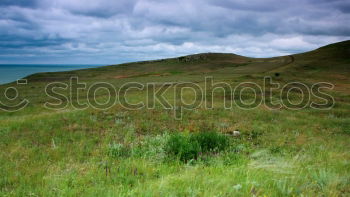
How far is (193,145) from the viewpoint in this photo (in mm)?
6961

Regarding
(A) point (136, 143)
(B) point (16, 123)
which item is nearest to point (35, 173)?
(A) point (136, 143)

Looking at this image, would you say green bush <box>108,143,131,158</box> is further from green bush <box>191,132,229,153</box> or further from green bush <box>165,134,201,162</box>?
green bush <box>191,132,229,153</box>

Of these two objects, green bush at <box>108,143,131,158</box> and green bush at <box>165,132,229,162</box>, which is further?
green bush at <box>108,143,131,158</box>

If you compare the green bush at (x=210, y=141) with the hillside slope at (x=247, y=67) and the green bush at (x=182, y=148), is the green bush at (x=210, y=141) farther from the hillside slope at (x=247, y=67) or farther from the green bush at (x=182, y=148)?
the hillside slope at (x=247, y=67)

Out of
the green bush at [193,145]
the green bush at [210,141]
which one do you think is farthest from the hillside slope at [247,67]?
the green bush at [193,145]

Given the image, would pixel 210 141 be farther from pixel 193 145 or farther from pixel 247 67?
pixel 247 67

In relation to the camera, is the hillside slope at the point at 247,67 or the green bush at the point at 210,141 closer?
the green bush at the point at 210,141

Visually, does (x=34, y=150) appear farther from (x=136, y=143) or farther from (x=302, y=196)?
(x=302, y=196)

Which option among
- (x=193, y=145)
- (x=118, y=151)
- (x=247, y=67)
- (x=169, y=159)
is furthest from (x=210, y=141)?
(x=247, y=67)

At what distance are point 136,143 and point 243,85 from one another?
2348cm

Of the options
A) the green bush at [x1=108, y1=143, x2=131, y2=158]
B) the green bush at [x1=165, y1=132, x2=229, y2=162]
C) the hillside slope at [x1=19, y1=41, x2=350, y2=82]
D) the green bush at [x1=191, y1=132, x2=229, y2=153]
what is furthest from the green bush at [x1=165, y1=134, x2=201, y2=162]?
the hillside slope at [x1=19, y1=41, x2=350, y2=82]

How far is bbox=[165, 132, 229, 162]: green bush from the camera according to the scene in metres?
6.61

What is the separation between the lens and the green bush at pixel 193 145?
21.7 ft

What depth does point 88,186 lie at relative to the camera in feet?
15.5
